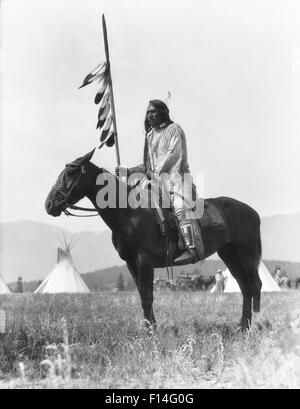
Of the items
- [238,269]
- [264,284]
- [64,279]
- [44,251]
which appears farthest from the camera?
[44,251]

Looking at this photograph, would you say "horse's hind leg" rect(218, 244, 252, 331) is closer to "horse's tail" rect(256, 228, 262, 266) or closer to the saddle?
"horse's tail" rect(256, 228, 262, 266)

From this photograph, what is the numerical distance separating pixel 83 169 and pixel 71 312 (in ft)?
16.9

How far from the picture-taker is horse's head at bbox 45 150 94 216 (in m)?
5.91

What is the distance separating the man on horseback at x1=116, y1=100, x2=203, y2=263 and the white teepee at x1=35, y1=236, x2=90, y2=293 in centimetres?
1918

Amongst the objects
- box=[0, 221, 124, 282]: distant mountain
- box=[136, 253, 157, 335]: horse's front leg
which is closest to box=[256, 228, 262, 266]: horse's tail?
box=[136, 253, 157, 335]: horse's front leg

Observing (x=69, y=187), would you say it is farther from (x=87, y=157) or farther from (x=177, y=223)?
(x=177, y=223)

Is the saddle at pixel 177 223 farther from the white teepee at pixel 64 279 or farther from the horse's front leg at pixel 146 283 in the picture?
the white teepee at pixel 64 279

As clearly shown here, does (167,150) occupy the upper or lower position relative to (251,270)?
upper

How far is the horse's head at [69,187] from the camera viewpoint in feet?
19.4

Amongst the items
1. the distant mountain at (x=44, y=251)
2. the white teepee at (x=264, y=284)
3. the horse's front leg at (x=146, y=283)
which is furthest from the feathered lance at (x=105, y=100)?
the distant mountain at (x=44, y=251)

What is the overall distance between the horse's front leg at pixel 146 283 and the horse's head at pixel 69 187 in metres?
1.12

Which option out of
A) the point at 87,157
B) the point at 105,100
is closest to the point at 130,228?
the point at 87,157

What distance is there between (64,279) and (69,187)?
19.9 m

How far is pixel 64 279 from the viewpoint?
25141 mm
